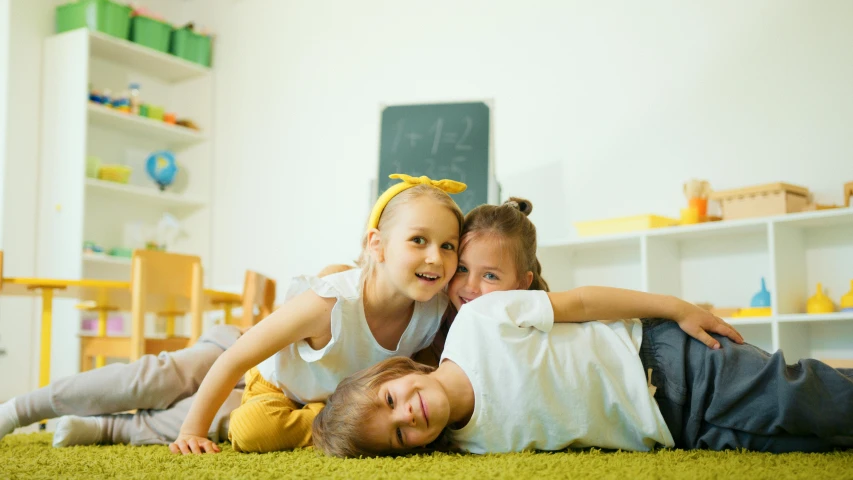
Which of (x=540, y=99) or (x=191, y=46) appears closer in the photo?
(x=540, y=99)

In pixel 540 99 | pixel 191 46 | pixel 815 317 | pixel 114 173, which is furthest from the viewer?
pixel 191 46

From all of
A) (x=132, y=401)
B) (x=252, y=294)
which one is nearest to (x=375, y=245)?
(x=132, y=401)

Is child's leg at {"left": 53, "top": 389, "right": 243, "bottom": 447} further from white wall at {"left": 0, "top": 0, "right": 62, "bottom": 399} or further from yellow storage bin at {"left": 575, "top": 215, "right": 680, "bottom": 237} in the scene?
white wall at {"left": 0, "top": 0, "right": 62, "bottom": 399}

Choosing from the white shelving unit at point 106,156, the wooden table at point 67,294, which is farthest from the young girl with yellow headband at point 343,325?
the white shelving unit at point 106,156

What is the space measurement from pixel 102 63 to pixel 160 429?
379cm

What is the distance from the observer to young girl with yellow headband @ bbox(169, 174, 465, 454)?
Result: 1.58m

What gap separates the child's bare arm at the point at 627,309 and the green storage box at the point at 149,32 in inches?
170

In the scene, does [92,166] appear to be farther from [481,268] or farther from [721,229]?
[481,268]

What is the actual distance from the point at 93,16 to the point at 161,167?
1.01 m

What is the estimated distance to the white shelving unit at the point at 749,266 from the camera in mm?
2912

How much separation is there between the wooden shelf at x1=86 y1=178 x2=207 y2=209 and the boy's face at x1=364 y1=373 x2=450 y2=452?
3760 mm

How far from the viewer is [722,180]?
3326mm

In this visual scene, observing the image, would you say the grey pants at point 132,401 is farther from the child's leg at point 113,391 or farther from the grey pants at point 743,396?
the grey pants at point 743,396

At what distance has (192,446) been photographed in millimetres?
1567
